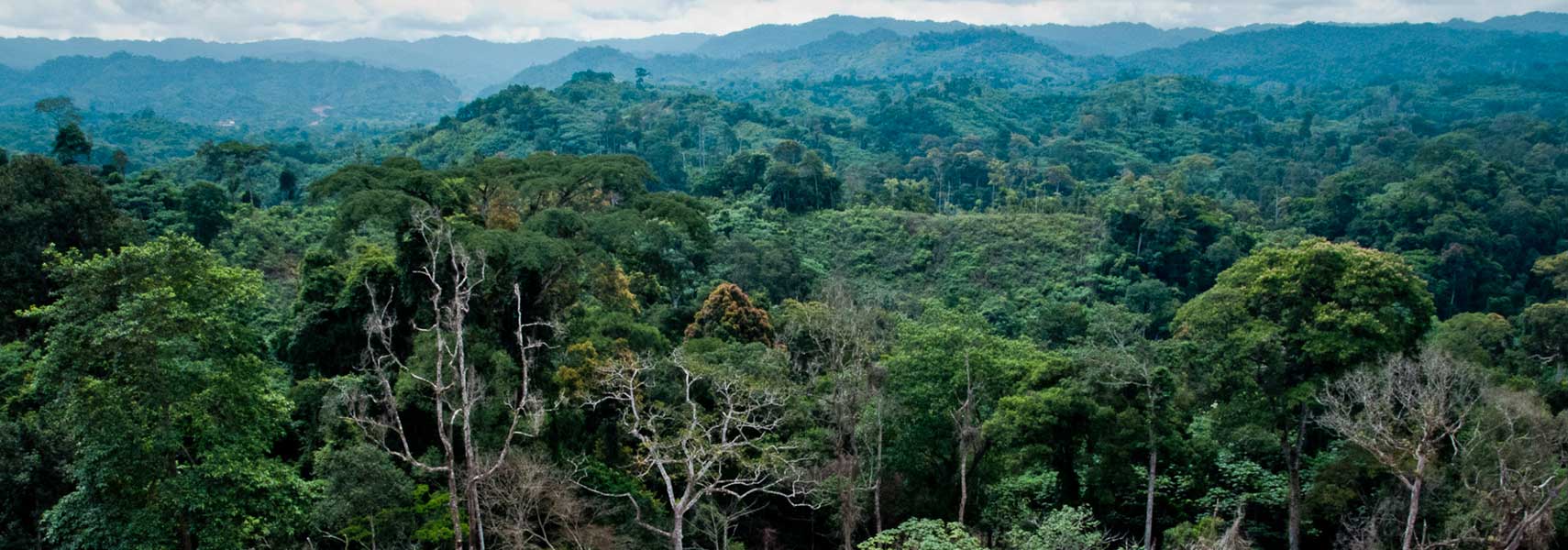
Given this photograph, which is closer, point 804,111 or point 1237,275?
point 1237,275

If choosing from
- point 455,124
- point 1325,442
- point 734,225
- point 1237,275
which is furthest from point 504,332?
point 455,124

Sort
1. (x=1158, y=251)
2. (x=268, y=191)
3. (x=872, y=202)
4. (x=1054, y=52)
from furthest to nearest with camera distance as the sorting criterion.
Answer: (x=1054, y=52)
(x=268, y=191)
(x=872, y=202)
(x=1158, y=251)

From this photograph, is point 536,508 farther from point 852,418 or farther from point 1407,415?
point 1407,415

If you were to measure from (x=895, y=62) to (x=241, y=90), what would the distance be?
378 feet

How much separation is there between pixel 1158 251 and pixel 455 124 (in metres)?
47.4

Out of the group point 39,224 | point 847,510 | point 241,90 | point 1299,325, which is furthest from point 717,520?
point 241,90

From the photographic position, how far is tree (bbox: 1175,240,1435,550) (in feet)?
45.6

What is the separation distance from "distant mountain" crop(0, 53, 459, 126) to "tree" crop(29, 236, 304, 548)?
438ft

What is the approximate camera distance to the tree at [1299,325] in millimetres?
13914

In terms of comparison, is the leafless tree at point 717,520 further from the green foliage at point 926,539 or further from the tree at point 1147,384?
the tree at point 1147,384

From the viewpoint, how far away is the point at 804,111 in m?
85.1

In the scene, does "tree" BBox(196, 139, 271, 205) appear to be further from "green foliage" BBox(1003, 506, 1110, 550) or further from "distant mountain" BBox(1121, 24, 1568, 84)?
"distant mountain" BBox(1121, 24, 1568, 84)

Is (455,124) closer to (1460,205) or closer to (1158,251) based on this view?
(1158,251)

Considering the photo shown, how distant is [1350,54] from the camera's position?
157125mm
